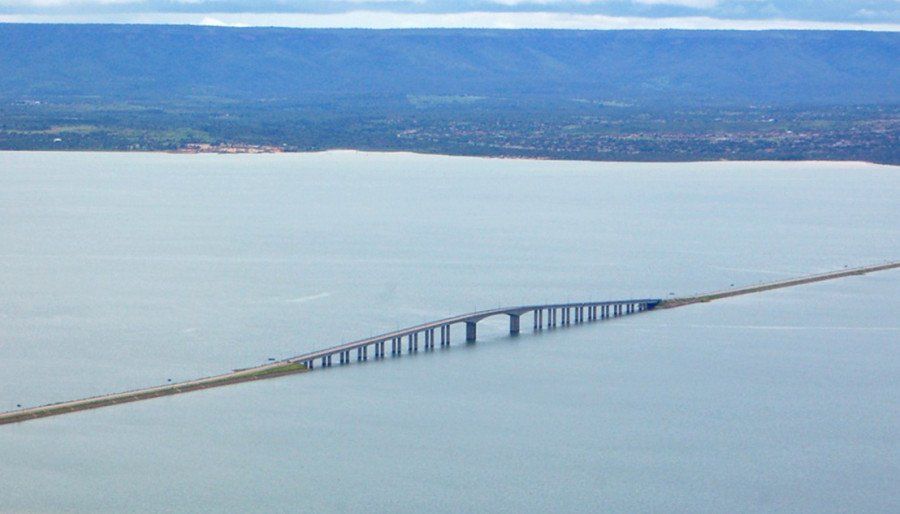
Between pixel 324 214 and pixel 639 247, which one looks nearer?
pixel 639 247

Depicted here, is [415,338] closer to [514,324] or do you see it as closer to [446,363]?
[446,363]

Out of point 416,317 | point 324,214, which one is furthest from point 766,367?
point 324,214

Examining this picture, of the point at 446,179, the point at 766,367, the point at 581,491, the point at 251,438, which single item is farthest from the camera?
the point at 446,179

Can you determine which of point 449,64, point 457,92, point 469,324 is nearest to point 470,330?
point 469,324

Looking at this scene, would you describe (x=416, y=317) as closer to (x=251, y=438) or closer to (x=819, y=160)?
(x=251, y=438)

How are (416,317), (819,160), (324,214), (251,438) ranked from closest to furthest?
1. (251,438)
2. (416,317)
3. (324,214)
4. (819,160)

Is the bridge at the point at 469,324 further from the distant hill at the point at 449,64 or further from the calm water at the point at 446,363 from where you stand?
the distant hill at the point at 449,64
